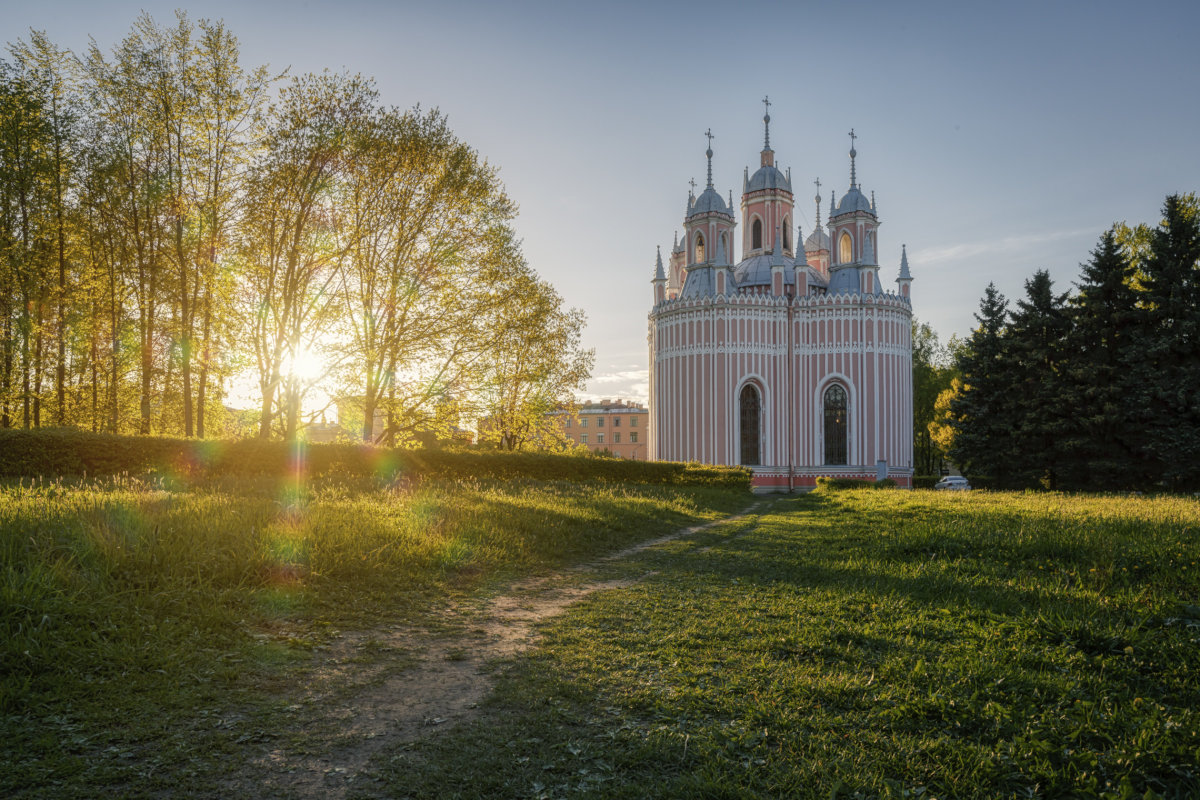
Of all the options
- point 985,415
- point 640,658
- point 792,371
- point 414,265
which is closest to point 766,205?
point 792,371

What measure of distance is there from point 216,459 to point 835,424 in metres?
34.5

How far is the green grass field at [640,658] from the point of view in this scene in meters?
→ 3.33

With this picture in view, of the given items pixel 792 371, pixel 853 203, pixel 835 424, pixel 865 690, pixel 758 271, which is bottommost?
pixel 865 690

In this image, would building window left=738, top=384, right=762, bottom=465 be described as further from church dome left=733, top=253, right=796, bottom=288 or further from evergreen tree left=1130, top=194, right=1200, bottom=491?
evergreen tree left=1130, top=194, right=1200, bottom=491

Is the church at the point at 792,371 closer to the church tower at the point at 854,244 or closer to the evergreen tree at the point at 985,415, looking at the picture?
the church tower at the point at 854,244

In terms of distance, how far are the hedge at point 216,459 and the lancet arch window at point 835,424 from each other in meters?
24.9

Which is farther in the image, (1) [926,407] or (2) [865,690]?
(1) [926,407]

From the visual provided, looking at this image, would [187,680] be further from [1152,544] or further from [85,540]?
[1152,544]

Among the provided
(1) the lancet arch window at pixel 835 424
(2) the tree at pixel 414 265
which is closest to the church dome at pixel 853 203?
(1) the lancet arch window at pixel 835 424

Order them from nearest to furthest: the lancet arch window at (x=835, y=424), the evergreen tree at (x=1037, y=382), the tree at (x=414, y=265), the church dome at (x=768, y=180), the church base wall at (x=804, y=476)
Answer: the tree at (x=414, y=265) → the evergreen tree at (x=1037, y=382) → the church base wall at (x=804, y=476) → the lancet arch window at (x=835, y=424) → the church dome at (x=768, y=180)

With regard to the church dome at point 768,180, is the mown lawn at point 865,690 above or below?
below

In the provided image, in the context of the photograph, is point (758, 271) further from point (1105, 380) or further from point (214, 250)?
point (214, 250)

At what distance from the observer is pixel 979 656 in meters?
4.89

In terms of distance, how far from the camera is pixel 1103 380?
24672mm
